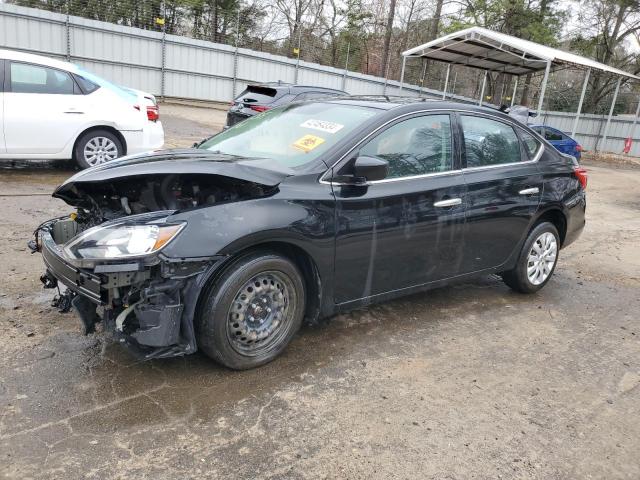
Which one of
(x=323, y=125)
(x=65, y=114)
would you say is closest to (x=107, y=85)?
(x=65, y=114)

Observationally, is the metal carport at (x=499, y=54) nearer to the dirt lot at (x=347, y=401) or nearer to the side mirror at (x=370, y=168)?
the dirt lot at (x=347, y=401)

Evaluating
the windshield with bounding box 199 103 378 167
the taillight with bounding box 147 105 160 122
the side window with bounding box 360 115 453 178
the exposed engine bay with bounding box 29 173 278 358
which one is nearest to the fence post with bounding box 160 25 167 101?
the taillight with bounding box 147 105 160 122

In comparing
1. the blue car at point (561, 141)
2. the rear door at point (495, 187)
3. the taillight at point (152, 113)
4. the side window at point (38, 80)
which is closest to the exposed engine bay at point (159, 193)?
the rear door at point (495, 187)

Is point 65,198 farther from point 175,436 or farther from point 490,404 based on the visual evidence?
point 490,404

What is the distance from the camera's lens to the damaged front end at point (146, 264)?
9.25 ft

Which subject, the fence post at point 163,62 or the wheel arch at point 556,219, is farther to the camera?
the fence post at point 163,62

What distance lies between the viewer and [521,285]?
200 inches

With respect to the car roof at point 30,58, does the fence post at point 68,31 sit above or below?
above

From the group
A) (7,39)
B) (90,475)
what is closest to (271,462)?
(90,475)

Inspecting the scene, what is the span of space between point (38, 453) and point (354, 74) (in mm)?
25008

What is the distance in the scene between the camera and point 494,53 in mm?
20672

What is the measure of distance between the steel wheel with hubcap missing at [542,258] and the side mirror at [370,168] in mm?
2198

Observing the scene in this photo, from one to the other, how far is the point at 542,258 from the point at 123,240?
3.90 m

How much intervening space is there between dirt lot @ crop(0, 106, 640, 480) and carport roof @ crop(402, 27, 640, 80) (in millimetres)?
15743
